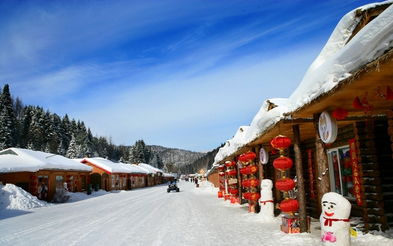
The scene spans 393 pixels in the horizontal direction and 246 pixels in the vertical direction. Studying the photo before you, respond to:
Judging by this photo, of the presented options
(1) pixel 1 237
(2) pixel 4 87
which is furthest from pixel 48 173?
(2) pixel 4 87

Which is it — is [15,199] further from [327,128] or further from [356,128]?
[327,128]

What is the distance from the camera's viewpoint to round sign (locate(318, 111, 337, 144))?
21.2ft

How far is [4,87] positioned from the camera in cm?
7050

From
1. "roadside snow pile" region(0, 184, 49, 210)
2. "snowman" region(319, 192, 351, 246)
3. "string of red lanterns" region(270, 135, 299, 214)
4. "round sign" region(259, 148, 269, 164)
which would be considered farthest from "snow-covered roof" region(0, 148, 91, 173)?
"snowman" region(319, 192, 351, 246)

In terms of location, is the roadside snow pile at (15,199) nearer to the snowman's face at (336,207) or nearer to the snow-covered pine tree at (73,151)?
the snowman's face at (336,207)

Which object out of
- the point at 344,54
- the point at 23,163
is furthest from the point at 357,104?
the point at 23,163

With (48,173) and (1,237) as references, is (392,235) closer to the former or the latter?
(1,237)

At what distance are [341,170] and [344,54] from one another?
23.1 feet

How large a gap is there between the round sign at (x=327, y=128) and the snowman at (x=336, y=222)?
1.19 m

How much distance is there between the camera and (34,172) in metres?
26.4

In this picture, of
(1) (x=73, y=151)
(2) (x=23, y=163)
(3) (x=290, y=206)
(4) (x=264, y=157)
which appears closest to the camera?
(3) (x=290, y=206)

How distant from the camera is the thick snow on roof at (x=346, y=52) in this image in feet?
13.8

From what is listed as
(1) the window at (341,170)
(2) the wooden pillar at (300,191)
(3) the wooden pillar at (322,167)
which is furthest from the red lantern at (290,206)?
(1) the window at (341,170)

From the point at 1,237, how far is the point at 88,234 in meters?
3.07
